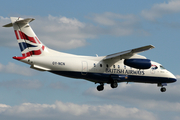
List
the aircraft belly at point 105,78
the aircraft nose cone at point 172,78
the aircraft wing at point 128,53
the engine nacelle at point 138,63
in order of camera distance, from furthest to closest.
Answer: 1. the aircraft nose cone at point 172,78
2. the engine nacelle at point 138,63
3. the aircraft belly at point 105,78
4. the aircraft wing at point 128,53

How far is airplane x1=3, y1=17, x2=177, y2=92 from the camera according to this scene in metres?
28.1

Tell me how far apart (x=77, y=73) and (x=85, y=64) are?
3.89 ft

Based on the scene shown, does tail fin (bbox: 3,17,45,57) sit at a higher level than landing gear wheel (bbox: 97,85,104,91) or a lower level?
higher

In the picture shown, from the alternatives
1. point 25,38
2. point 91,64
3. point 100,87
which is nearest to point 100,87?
point 100,87

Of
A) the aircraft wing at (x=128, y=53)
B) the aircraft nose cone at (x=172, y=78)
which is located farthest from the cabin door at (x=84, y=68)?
the aircraft nose cone at (x=172, y=78)

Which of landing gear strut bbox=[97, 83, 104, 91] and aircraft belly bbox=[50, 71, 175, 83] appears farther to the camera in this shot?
landing gear strut bbox=[97, 83, 104, 91]

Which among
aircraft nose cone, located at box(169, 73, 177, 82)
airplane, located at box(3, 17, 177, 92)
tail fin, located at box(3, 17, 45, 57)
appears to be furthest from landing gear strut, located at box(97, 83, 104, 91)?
tail fin, located at box(3, 17, 45, 57)

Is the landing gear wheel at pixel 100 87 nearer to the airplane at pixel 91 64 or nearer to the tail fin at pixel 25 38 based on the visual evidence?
the airplane at pixel 91 64

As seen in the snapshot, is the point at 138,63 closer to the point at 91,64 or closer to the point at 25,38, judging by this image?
the point at 91,64

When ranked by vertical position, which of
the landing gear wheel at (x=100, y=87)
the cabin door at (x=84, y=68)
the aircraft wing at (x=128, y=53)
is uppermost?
the aircraft wing at (x=128, y=53)

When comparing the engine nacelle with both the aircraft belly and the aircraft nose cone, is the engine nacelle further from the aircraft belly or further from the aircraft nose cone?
the aircraft nose cone

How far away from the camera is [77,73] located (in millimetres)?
29609

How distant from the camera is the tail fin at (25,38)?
2800 cm

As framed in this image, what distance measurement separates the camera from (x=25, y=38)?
2828cm
